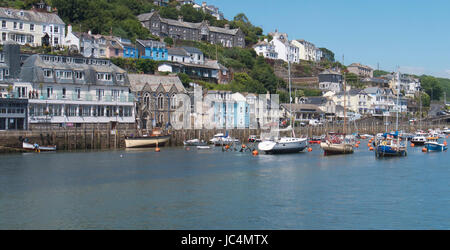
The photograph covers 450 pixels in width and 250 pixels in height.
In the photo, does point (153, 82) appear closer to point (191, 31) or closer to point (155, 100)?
point (155, 100)

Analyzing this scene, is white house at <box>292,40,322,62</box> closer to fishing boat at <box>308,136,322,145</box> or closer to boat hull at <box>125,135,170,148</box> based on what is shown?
fishing boat at <box>308,136,322,145</box>

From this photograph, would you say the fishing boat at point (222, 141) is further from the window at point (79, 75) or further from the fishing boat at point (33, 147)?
the fishing boat at point (33, 147)

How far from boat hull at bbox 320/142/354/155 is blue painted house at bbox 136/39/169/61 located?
185ft

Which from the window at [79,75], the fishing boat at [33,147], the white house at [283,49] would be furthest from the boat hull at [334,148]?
the white house at [283,49]

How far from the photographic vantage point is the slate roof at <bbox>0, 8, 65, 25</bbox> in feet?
318

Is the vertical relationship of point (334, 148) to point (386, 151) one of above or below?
above

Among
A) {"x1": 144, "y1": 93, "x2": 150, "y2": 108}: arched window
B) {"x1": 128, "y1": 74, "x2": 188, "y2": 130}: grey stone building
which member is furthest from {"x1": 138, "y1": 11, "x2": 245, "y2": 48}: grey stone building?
{"x1": 144, "y1": 93, "x2": 150, "y2": 108}: arched window

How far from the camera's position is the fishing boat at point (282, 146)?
71375 millimetres

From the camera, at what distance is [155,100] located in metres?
91.8

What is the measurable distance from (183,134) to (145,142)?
9609 mm

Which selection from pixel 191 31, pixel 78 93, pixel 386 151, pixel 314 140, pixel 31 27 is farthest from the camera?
pixel 191 31

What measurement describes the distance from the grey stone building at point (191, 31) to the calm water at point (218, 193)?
8205cm

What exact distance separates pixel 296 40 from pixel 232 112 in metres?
83.4

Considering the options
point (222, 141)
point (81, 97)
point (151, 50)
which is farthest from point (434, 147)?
point (151, 50)
